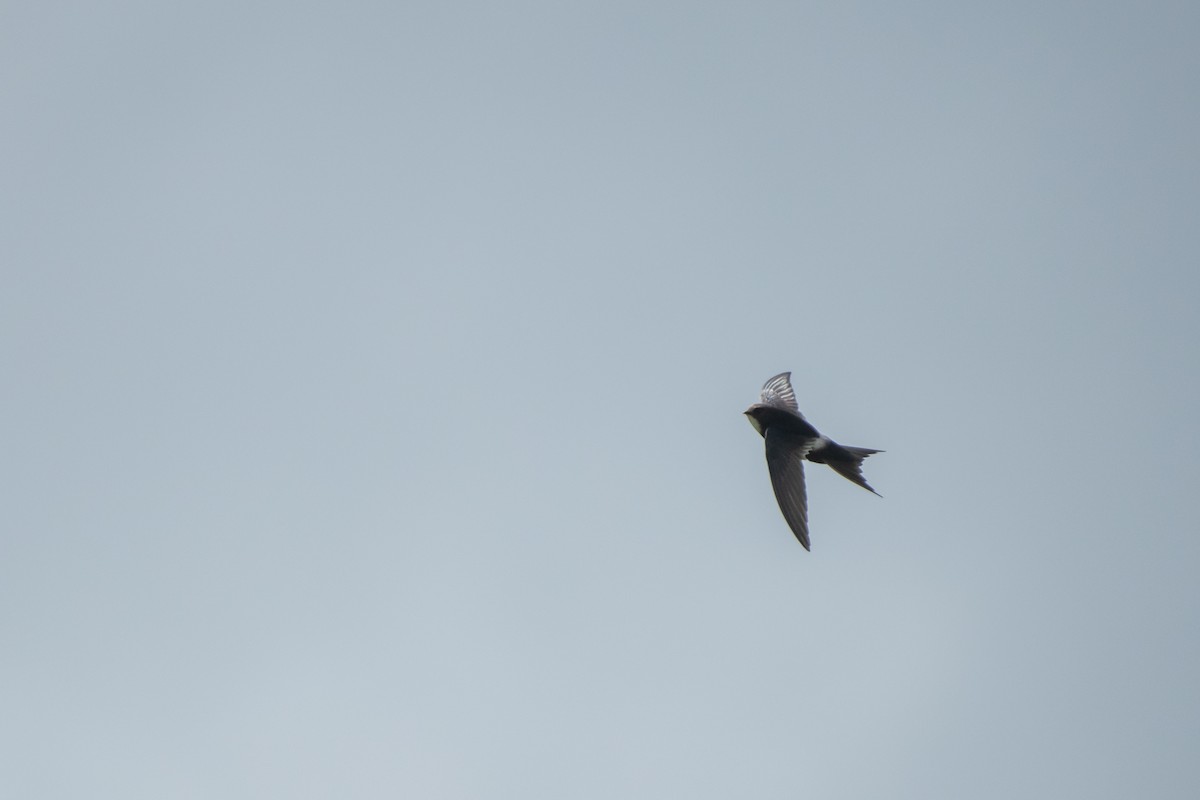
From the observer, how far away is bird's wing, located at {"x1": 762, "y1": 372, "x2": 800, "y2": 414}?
15.1 meters

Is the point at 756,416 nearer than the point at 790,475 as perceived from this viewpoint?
No

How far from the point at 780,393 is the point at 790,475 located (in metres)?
2.85

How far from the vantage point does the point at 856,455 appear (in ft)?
42.5

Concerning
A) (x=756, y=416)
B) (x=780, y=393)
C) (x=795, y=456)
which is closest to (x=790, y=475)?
(x=795, y=456)

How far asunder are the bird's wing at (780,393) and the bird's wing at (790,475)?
120 cm

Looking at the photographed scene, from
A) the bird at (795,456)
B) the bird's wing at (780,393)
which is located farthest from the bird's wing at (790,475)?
the bird's wing at (780,393)

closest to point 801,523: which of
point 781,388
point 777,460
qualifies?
point 777,460

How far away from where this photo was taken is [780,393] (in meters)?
15.6

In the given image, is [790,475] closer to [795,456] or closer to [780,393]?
[795,456]

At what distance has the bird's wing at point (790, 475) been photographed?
41.2ft

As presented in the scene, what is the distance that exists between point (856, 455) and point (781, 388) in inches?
119

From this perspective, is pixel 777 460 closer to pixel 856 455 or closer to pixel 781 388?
pixel 856 455

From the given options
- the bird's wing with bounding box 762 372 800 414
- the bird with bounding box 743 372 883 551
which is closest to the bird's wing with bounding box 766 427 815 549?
the bird with bounding box 743 372 883 551

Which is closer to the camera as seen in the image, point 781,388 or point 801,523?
point 801,523
